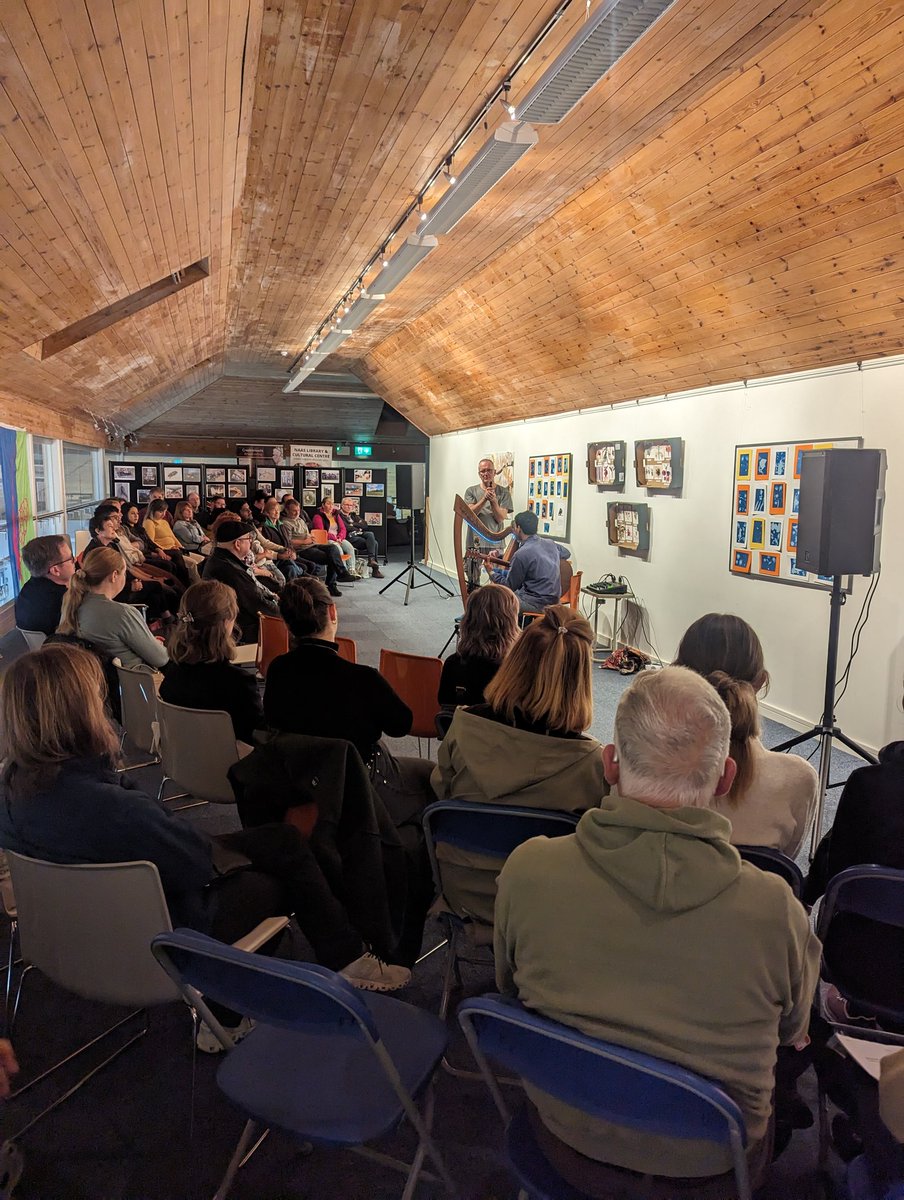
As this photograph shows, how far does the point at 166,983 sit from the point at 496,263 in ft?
22.7

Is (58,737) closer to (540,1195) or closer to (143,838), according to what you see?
(143,838)

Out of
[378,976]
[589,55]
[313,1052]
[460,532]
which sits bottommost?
[378,976]

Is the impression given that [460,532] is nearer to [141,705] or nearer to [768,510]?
[768,510]

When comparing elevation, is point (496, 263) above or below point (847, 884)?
above

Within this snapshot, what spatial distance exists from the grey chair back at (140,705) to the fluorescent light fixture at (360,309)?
194 inches

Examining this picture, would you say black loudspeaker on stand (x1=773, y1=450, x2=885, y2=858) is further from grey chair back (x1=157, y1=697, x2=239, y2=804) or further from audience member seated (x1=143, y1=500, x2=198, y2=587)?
audience member seated (x1=143, y1=500, x2=198, y2=587)

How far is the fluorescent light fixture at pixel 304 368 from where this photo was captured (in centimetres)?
1162

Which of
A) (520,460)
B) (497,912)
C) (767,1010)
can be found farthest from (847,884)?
(520,460)

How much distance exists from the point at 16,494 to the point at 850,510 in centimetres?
808

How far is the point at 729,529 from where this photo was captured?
6.51m

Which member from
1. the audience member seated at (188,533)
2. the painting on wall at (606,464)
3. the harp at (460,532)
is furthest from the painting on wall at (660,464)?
the audience member seated at (188,533)

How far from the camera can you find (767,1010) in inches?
48.5

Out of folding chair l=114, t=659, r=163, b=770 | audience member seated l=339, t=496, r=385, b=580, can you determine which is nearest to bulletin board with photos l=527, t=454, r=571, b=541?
audience member seated l=339, t=496, r=385, b=580

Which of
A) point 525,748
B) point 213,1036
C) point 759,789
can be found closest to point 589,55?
point 525,748
